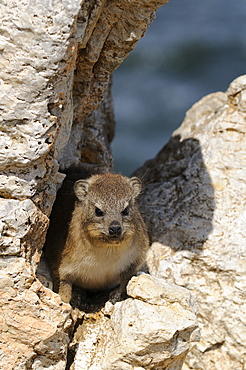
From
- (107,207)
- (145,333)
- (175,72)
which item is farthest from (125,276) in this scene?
(175,72)

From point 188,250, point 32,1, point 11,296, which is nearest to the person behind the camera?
point 32,1

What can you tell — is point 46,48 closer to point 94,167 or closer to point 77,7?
point 77,7

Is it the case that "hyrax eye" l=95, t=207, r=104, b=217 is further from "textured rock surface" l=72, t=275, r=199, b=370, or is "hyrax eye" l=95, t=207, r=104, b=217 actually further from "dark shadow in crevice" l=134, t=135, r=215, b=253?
"dark shadow in crevice" l=134, t=135, r=215, b=253

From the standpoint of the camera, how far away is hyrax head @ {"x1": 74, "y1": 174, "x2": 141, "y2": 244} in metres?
6.43

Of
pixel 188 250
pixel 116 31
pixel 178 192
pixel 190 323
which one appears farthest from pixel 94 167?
pixel 190 323

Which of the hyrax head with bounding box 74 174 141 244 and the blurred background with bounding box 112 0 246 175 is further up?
the blurred background with bounding box 112 0 246 175

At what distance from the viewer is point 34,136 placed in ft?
17.2

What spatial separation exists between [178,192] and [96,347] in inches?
105

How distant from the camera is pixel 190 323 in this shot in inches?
227

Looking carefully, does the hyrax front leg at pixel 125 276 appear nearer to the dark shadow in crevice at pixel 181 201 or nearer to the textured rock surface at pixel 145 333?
the textured rock surface at pixel 145 333

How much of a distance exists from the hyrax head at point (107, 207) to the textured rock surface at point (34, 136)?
2.53ft

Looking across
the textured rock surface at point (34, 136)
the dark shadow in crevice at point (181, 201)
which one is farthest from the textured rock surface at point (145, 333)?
the dark shadow in crevice at point (181, 201)

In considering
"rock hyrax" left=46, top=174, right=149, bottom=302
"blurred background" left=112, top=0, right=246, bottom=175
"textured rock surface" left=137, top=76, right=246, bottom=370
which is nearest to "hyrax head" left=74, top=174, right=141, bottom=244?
"rock hyrax" left=46, top=174, right=149, bottom=302

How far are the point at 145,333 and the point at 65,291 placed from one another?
1.42m
